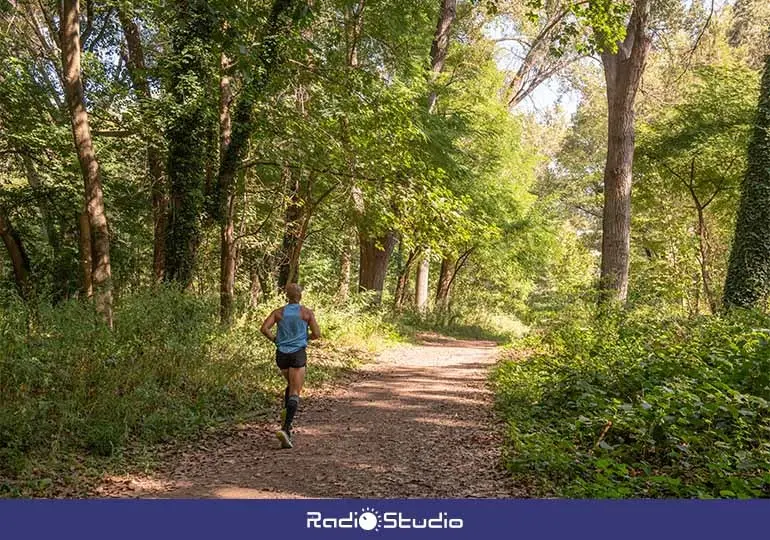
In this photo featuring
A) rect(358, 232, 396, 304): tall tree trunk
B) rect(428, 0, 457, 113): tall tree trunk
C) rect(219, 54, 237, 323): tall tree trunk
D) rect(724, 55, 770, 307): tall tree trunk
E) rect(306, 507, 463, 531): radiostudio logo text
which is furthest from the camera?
rect(358, 232, 396, 304): tall tree trunk

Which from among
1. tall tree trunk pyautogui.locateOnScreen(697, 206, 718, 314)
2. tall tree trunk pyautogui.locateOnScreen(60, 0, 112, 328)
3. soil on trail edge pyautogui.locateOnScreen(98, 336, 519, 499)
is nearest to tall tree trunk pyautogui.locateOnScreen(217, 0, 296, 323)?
tall tree trunk pyautogui.locateOnScreen(60, 0, 112, 328)

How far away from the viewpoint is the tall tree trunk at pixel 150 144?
12359mm

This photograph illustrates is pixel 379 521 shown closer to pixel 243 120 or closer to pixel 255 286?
pixel 243 120

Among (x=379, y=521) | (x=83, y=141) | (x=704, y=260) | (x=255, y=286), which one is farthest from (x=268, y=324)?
(x=704, y=260)

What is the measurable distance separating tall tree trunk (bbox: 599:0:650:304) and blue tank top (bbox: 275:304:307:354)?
27.6 feet

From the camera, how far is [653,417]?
5750 millimetres

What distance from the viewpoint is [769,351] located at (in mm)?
6535

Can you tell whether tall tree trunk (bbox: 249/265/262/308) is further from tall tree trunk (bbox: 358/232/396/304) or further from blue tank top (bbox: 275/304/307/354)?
blue tank top (bbox: 275/304/307/354)

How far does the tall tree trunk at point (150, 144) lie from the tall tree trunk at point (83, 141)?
2694 mm

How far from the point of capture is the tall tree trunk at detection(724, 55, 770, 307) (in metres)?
11.7

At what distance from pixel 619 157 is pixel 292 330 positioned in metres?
9.98

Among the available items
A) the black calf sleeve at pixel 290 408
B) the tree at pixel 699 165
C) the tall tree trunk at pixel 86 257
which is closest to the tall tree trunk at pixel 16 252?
the tall tree trunk at pixel 86 257

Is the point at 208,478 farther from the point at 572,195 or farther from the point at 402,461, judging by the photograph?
the point at 572,195

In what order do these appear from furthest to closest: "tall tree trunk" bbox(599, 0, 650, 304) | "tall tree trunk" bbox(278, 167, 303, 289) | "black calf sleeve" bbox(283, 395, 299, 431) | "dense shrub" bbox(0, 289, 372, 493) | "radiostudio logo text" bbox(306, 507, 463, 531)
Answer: "tall tree trunk" bbox(278, 167, 303, 289) < "tall tree trunk" bbox(599, 0, 650, 304) < "black calf sleeve" bbox(283, 395, 299, 431) < "dense shrub" bbox(0, 289, 372, 493) < "radiostudio logo text" bbox(306, 507, 463, 531)
